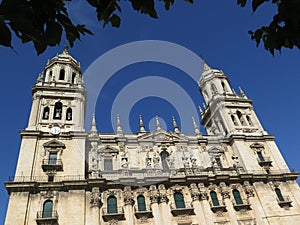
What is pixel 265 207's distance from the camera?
2245cm

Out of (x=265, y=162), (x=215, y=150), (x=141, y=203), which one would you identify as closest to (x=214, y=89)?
(x=215, y=150)

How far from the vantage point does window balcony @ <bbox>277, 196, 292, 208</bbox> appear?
899 inches

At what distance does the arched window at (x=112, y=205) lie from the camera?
20.5 m

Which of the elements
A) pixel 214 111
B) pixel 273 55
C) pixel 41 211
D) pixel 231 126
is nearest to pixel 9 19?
pixel 273 55

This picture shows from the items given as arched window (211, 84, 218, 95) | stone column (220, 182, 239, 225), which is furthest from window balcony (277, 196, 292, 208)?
arched window (211, 84, 218, 95)

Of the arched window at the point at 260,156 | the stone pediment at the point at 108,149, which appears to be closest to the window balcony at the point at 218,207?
the arched window at the point at 260,156

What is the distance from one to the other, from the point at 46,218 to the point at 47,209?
1.06m

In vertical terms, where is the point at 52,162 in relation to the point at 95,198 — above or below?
above

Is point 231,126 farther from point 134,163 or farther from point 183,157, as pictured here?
point 134,163

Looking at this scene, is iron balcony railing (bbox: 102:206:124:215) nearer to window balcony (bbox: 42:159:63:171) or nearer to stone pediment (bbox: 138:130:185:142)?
window balcony (bbox: 42:159:63:171)

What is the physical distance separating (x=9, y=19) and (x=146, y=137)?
2580 centimetres

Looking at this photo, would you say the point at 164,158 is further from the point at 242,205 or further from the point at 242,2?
the point at 242,2

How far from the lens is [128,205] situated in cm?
2086

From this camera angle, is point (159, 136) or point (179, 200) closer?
point (179, 200)
